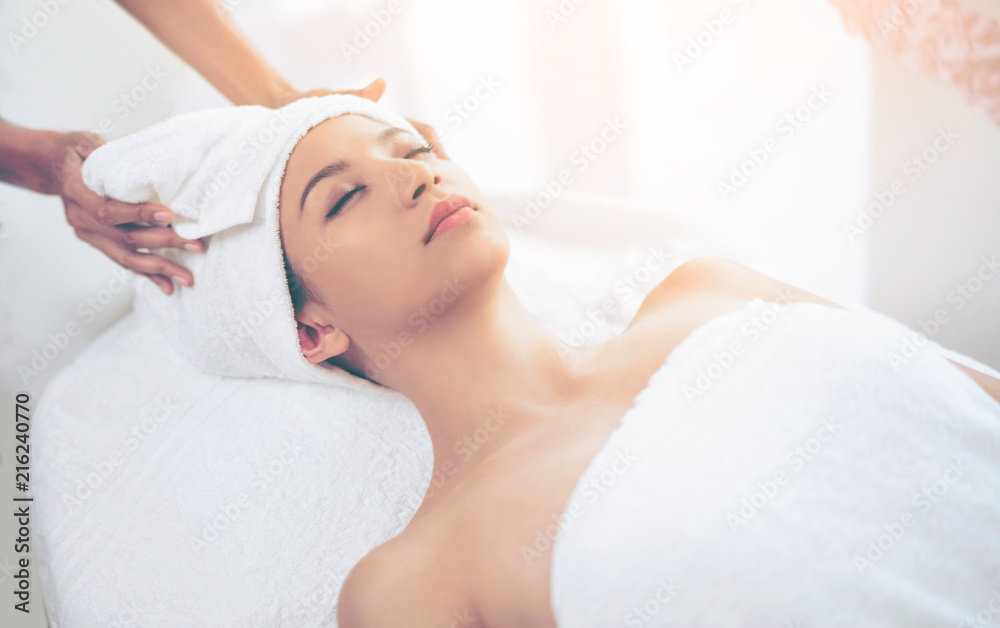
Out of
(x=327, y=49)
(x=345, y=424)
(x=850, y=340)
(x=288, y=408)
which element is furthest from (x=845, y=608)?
(x=327, y=49)

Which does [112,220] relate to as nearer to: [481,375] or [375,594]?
[481,375]

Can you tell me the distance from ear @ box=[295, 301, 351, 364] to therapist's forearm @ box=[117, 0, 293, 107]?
711mm

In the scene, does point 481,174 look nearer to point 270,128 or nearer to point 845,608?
point 270,128

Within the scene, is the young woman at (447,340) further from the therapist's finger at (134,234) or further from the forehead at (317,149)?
the therapist's finger at (134,234)

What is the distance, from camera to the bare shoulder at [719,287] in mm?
1277

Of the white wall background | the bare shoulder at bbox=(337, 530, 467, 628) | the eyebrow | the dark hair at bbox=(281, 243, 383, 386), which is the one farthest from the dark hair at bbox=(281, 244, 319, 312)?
the white wall background

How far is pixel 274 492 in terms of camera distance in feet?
4.16

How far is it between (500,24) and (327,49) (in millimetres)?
532

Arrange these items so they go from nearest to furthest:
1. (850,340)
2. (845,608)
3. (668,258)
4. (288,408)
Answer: (845,608), (850,340), (288,408), (668,258)

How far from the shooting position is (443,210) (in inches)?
44.4

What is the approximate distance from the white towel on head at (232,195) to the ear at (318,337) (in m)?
0.03

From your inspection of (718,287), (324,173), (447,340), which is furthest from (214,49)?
(718,287)

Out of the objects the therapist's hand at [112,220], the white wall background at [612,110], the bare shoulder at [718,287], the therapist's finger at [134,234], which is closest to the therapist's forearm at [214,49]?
the white wall background at [612,110]

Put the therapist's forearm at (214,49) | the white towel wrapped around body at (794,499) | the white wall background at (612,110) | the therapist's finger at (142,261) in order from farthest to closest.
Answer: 1. the therapist's forearm at (214,49)
2. the white wall background at (612,110)
3. the therapist's finger at (142,261)
4. the white towel wrapped around body at (794,499)
